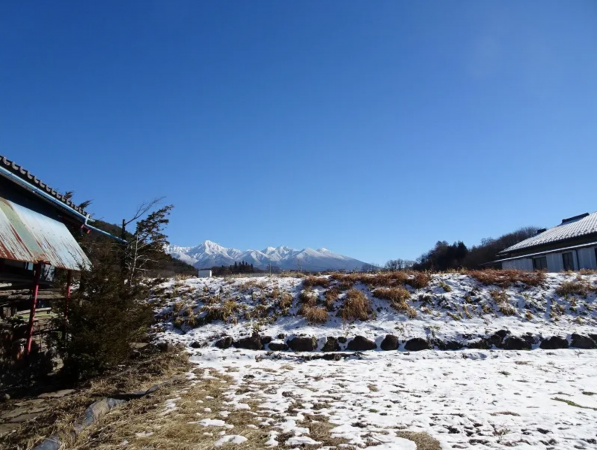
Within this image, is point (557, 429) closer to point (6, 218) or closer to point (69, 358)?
point (69, 358)

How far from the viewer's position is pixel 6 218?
22.7 feet

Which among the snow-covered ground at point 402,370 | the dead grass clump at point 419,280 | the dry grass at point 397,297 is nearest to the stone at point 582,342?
the snow-covered ground at point 402,370

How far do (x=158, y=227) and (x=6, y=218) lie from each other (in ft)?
51.0

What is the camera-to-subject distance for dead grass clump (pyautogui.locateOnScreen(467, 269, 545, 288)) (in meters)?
14.0

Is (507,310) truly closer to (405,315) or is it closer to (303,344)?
(405,315)

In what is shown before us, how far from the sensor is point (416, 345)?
1057cm

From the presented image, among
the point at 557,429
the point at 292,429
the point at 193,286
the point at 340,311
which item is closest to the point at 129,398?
the point at 292,429

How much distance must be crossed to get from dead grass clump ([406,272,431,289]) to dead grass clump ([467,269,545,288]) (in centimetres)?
200

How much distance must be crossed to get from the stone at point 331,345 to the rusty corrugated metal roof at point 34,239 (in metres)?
6.87

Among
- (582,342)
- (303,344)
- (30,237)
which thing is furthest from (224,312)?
(582,342)

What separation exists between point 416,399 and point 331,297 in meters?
7.34

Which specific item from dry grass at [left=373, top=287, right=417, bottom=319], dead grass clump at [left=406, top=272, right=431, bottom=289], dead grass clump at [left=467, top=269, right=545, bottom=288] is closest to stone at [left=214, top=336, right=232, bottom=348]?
dry grass at [left=373, top=287, right=417, bottom=319]

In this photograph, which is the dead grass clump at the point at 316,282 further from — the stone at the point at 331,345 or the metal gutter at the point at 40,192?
the metal gutter at the point at 40,192

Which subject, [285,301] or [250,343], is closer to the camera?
[250,343]
